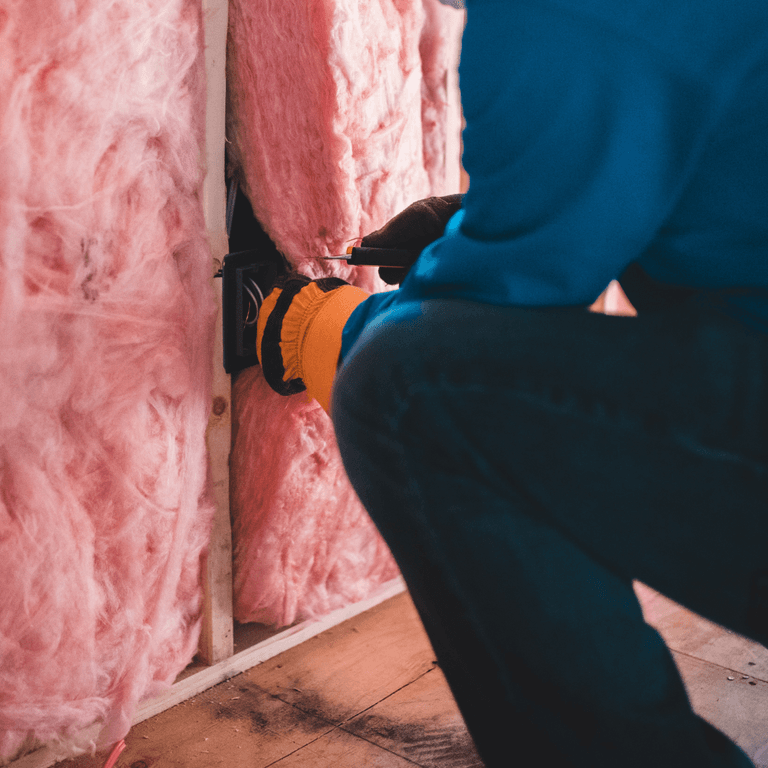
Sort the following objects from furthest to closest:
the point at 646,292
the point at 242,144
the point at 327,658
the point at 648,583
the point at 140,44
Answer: the point at 327,658 → the point at 242,144 → the point at 140,44 → the point at 646,292 → the point at 648,583

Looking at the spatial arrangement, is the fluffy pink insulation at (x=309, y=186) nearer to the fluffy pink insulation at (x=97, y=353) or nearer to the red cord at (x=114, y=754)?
the fluffy pink insulation at (x=97, y=353)

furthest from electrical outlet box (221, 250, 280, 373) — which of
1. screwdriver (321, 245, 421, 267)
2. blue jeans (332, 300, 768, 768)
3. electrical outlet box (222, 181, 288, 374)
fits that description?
blue jeans (332, 300, 768, 768)

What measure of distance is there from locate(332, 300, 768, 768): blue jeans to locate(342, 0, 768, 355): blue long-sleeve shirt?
6cm

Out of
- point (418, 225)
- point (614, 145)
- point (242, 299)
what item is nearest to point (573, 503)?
point (614, 145)

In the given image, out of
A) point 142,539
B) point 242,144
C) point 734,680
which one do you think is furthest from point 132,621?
point 734,680

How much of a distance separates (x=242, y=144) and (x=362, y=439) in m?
0.59

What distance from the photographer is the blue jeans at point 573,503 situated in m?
0.50

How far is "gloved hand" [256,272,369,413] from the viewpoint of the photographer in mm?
955

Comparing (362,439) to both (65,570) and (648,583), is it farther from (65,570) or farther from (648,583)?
(65,570)

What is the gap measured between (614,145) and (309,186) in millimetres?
652

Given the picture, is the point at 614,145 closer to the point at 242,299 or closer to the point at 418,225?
the point at 418,225

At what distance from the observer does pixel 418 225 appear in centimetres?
98

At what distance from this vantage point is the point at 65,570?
2.85ft

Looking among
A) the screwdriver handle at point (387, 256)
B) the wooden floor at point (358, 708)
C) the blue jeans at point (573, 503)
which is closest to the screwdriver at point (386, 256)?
the screwdriver handle at point (387, 256)
